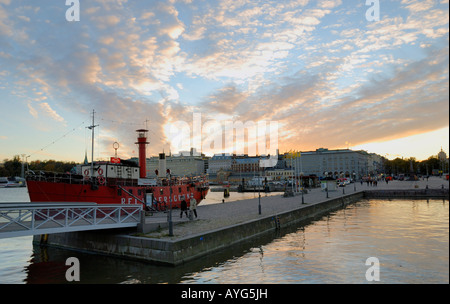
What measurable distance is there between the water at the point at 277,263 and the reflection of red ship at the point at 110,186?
514 cm

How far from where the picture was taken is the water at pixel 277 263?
16125mm

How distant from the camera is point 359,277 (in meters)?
15.7

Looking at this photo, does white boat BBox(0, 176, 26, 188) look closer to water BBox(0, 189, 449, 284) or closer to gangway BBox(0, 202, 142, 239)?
water BBox(0, 189, 449, 284)

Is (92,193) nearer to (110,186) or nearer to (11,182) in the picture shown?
(110,186)

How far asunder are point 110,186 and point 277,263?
2009 cm

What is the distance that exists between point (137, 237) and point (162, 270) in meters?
3.38

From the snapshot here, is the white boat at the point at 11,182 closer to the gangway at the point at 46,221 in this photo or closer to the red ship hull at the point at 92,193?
the red ship hull at the point at 92,193

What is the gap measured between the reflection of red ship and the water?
203 inches

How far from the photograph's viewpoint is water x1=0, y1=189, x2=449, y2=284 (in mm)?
16125

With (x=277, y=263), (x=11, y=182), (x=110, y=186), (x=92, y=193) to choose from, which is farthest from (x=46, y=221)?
(x=11, y=182)

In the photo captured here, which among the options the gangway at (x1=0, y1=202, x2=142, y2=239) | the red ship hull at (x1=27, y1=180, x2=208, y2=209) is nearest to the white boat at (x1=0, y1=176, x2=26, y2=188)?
the red ship hull at (x1=27, y1=180, x2=208, y2=209)

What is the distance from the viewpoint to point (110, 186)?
31.9 meters
